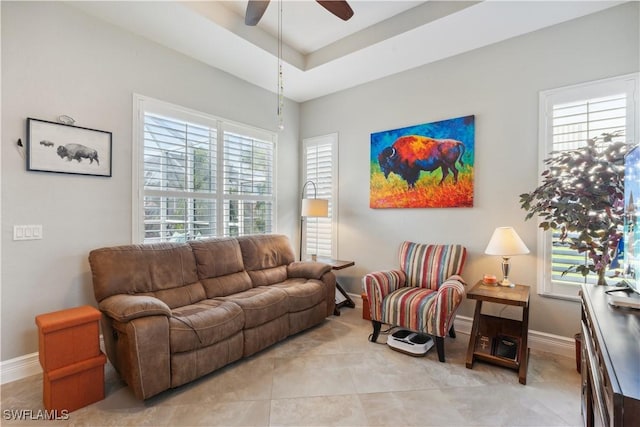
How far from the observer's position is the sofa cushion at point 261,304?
8.58ft

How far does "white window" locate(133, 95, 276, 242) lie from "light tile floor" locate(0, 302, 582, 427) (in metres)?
1.50

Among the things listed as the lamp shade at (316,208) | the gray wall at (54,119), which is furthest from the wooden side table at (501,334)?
the gray wall at (54,119)

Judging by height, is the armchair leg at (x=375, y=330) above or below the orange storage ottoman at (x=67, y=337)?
below

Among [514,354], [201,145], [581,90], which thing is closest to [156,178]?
[201,145]

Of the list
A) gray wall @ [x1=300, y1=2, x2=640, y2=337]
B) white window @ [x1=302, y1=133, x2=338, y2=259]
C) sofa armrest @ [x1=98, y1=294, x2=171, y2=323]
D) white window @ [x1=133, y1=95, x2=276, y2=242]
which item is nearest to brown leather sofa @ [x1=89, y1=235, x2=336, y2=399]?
sofa armrest @ [x1=98, y1=294, x2=171, y2=323]

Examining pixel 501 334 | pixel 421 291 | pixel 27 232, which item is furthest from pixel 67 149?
pixel 501 334

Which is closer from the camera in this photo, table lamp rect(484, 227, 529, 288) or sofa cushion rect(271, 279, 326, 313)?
table lamp rect(484, 227, 529, 288)

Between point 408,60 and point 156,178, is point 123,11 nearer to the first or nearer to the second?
point 156,178

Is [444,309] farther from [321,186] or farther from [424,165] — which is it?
[321,186]

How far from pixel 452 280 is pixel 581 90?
1.95m

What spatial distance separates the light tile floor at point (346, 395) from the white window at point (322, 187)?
1.86 m

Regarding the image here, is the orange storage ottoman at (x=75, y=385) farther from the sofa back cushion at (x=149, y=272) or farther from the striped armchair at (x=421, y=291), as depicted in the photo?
the striped armchair at (x=421, y=291)

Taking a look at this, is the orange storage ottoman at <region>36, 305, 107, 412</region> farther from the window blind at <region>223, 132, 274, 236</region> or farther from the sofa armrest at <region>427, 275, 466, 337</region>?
the sofa armrest at <region>427, 275, 466, 337</region>

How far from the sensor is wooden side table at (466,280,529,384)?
2406 mm
